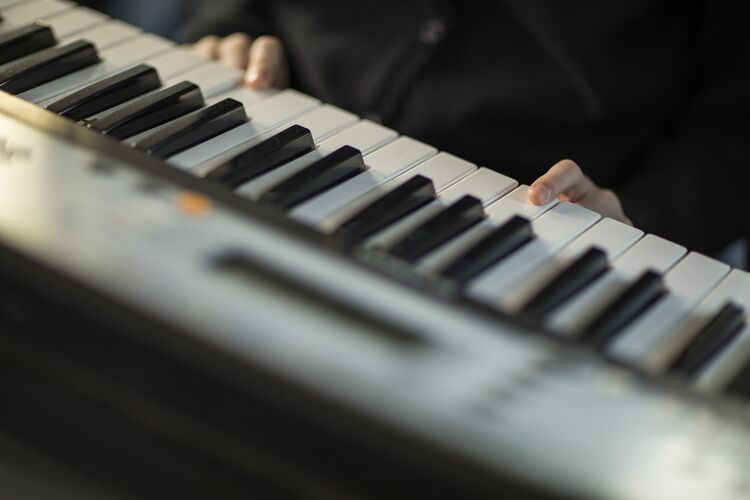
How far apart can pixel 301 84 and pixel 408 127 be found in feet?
0.57

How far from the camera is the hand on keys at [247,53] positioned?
1.10 meters

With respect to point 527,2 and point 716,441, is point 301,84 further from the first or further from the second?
point 716,441

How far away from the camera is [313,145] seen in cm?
84

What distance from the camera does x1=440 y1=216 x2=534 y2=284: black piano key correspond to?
700 millimetres

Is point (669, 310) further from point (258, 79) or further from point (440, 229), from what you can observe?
point (258, 79)

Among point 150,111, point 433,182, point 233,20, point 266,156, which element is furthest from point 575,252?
point 233,20

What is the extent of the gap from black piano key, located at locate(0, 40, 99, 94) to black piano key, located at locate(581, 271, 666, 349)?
1.66 ft

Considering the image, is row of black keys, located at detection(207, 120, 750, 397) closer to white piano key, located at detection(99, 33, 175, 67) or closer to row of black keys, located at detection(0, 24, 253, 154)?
row of black keys, located at detection(0, 24, 253, 154)

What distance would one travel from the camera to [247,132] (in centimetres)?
85

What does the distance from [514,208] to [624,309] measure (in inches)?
5.7

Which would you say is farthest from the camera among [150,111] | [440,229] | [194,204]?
[150,111]

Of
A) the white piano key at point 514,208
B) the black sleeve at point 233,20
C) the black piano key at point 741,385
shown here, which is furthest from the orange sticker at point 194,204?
the black sleeve at point 233,20

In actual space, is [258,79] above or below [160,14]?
above

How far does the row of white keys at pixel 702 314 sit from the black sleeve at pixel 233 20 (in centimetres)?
78
